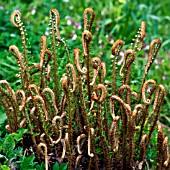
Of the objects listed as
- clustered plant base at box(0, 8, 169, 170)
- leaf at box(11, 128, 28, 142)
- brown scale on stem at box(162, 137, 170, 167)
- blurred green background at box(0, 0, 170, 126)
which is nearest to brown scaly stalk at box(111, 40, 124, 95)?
clustered plant base at box(0, 8, 169, 170)

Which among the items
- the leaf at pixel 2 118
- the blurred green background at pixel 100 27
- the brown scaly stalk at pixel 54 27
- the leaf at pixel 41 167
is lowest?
the leaf at pixel 41 167

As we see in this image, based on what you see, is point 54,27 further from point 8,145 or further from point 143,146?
point 143,146

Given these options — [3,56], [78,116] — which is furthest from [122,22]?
[78,116]

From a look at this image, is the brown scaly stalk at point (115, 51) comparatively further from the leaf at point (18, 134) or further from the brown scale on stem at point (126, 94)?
the leaf at point (18, 134)

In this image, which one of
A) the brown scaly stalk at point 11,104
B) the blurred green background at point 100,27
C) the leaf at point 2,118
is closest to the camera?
the brown scaly stalk at point 11,104

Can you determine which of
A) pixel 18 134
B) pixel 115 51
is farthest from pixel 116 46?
pixel 18 134

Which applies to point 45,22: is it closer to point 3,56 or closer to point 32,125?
point 3,56

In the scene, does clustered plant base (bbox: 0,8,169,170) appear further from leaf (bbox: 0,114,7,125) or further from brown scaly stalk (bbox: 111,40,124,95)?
leaf (bbox: 0,114,7,125)

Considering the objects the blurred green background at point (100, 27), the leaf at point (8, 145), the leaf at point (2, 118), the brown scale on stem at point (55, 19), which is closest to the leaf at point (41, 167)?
the leaf at point (8, 145)
